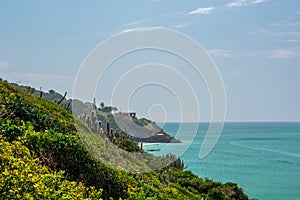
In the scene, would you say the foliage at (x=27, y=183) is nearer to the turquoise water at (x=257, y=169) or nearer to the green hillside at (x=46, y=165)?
the green hillside at (x=46, y=165)

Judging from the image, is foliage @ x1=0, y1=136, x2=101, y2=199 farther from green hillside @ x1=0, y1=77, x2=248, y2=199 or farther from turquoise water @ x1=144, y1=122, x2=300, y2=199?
turquoise water @ x1=144, y1=122, x2=300, y2=199

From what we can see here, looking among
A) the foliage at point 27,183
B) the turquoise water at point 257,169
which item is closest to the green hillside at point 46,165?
the foliage at point 27,183

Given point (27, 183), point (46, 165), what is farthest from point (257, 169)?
point (27, 183)

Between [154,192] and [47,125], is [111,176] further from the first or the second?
[47,125]

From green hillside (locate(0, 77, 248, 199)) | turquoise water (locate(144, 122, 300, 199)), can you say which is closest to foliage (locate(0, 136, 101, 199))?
green hillside (locate(0, 77, 248, 199))

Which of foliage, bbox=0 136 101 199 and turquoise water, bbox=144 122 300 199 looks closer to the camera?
foliage, bbox=0 136 101 199

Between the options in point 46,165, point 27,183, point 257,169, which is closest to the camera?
point 27,183

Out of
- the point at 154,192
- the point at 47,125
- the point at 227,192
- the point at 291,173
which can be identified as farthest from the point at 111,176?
the point at 291,173

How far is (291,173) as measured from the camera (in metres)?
56.6

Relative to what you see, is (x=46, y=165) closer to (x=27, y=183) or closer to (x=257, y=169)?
(x=27, y=183)

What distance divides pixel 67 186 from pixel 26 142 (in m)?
1.63

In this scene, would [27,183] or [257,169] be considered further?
[257,169]

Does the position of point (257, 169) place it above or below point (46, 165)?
below

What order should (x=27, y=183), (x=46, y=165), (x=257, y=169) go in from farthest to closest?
(x=257, y=169) → (x=46, y=165) → (x=27, y=183)
